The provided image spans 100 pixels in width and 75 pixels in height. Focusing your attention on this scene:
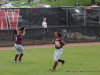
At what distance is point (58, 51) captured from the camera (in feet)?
30.0

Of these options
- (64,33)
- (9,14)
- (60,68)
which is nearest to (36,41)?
(64,33)

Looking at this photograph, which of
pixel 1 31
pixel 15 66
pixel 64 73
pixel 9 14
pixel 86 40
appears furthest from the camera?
pixel 9 14

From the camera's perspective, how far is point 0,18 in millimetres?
19906

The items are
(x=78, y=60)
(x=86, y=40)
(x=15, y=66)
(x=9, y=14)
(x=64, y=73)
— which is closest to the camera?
(x=64, y=73)

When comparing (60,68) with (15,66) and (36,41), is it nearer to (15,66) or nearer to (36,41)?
(15,66)

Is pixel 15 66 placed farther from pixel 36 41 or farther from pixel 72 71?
pixel 36 41

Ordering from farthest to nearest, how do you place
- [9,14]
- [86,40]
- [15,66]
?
[9,14]
[86,40]
[15,66]

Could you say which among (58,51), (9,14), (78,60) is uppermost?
(9,14)

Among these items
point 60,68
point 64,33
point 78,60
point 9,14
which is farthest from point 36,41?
point 60,68

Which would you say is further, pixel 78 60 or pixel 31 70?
pixel 78 60

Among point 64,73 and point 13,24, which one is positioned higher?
point 13,24

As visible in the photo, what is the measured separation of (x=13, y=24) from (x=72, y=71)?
1234 cm

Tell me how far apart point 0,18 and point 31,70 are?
1177 cm

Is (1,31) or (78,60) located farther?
(1,31)
